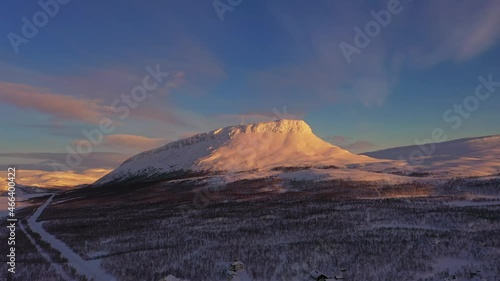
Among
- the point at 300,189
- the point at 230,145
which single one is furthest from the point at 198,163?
the point at 300,189

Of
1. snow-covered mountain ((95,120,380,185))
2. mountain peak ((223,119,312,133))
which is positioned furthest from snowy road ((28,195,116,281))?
mountain peak ((223,119,312,133))

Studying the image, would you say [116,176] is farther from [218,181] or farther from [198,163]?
[218,181]

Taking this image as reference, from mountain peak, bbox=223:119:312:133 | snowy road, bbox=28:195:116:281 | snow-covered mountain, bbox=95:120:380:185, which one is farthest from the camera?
mountain peak, bbox=223:119:312:133

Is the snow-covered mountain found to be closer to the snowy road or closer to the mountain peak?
the mountain peak

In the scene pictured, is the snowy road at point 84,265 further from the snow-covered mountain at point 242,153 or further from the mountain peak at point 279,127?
the mountain peak at point 279,127

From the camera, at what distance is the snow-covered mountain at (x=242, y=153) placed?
104 metres

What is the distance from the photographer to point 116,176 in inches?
5389

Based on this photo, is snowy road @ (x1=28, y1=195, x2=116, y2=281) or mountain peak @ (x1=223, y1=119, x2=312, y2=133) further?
mountain peak @ (x1=223, y1=119, x2=312, y2=133)

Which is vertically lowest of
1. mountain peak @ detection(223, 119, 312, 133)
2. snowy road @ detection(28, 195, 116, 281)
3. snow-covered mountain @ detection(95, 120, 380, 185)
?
snowy road @ detection(28, 195, 116, 281)

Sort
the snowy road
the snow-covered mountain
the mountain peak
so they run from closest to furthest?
1. the snowy road
2. the snow-covered mountain
3. the mountain peak

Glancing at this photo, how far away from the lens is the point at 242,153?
4658 inches

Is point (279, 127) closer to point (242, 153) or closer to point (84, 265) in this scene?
point (242, 153)

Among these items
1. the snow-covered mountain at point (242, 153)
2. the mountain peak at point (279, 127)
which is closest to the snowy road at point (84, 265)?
the snow-covered mountain at point (242, 153)

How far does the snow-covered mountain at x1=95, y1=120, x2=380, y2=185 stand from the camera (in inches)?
4080
